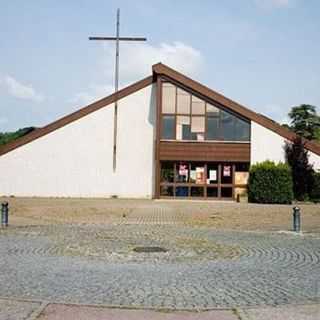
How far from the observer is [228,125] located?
3700 cm

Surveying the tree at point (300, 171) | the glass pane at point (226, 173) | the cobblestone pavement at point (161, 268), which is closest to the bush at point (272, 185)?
the tree at point (300, 171)

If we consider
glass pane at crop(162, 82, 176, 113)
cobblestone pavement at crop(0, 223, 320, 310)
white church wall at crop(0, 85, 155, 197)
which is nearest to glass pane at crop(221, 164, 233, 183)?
white church wall at crop(0, 85, 155, 197)

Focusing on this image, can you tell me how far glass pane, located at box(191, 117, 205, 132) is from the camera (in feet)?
121

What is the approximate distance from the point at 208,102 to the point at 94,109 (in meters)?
6.98

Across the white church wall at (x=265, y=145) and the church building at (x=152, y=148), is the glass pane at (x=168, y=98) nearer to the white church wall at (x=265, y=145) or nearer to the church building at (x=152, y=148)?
the church building at (x=152, y=148)

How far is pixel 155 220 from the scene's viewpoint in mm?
21938

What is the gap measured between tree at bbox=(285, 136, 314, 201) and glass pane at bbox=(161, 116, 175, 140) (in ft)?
23.9

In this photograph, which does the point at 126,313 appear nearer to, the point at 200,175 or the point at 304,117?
the point at 200,175

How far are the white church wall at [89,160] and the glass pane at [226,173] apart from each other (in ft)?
14.2

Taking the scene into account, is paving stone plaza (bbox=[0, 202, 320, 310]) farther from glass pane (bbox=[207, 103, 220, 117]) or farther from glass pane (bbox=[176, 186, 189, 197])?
glass pane (bbox=[207, 103, 220, 117])

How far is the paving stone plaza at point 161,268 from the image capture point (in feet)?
26.9

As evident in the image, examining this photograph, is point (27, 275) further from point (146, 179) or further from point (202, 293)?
point (146, 179)

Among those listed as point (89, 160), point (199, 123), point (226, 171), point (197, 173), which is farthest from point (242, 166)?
point (89, 160)

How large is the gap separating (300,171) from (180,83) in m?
8.89
